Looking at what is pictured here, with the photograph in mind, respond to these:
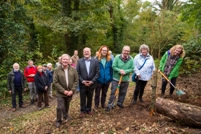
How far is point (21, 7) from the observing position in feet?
33.4

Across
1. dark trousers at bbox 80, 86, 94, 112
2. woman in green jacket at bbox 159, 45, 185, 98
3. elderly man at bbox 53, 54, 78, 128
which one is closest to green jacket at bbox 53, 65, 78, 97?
elderly man at bbox 53, 54, 78, 128

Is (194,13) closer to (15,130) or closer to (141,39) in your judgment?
(15,130)

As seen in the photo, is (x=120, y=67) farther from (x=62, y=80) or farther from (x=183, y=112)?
(x=183, y=112)

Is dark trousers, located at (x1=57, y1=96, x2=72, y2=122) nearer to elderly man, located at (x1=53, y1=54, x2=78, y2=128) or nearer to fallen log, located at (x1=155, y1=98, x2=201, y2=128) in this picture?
elderly man, located at (x1=53, y1=54, x2=78, y2=128)

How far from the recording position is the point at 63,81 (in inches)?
164

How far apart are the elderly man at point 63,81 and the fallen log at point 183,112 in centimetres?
225

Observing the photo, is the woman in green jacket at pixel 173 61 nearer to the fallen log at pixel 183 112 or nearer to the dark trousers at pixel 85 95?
the fallen log at pixel 183 112

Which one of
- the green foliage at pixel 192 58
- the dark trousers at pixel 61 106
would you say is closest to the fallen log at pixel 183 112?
the dark trousers at pixel 61 106

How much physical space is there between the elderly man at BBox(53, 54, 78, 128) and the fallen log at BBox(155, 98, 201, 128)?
2249 mm

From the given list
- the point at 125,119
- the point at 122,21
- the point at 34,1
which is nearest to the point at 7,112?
the point at 125,119

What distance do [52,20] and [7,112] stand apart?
286 inches

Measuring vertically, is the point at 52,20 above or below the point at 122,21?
below

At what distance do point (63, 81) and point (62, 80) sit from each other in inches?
1.4

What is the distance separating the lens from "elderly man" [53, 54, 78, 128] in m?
4.09
